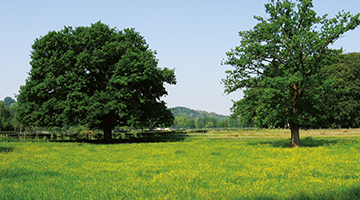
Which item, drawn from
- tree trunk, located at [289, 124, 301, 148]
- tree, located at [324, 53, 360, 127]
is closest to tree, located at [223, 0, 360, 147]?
tree trunk, located at [289, 124, 301, 148]

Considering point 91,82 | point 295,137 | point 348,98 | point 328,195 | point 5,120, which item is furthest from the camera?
point 5,120

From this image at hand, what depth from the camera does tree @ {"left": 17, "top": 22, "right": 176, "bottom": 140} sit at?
3684 cm

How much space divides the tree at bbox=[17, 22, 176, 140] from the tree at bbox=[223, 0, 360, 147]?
13.5 metres

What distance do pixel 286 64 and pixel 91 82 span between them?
24021 mm

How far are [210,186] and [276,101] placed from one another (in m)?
19.8

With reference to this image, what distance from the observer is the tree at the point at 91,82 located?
36844mm

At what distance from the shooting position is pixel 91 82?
39438 mm

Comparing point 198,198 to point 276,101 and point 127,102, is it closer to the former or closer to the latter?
point 276,101

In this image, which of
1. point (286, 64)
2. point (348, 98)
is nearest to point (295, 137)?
point (286, 64)

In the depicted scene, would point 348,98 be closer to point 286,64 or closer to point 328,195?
point 286,64

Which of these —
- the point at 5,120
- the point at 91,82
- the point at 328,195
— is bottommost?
the point at 328,195

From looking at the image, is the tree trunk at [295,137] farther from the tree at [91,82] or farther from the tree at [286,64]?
the tree at [91,82]

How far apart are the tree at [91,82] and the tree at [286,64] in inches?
530

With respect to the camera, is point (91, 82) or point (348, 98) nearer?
point (91, 82)
